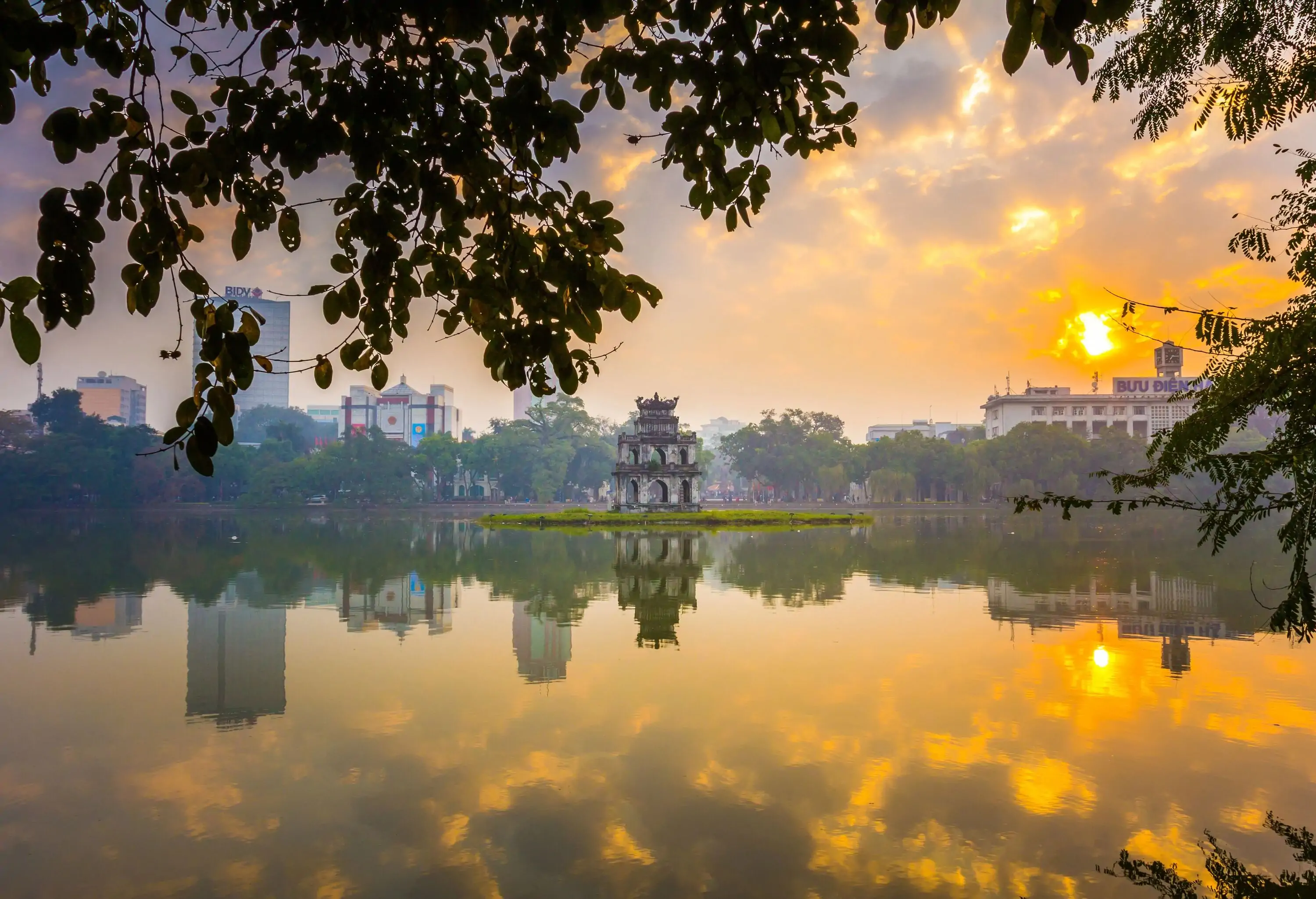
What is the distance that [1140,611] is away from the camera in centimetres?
1451

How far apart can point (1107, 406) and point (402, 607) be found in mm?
103946

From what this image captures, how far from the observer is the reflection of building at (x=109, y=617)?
503 inches

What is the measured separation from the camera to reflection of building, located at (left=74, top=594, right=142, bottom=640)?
12.8 m

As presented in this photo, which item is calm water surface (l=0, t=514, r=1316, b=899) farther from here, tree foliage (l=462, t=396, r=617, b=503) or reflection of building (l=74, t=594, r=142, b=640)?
tree foliage (l=462, t=396, r=617, b=503)

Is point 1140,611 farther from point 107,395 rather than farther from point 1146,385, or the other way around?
point 107,395

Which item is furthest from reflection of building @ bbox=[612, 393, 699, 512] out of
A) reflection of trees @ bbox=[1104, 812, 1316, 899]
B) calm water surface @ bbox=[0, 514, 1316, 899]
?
reflection of trees @ bbox=[1104, 812, 1316, 899]

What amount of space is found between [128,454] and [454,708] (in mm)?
72622

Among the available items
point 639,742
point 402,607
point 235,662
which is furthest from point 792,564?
point 639,742

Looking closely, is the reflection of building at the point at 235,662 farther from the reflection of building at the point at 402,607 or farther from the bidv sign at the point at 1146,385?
the bidv sign at the point at 1146,385

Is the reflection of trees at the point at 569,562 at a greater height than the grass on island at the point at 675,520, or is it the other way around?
the grass on island at the point at 675,520

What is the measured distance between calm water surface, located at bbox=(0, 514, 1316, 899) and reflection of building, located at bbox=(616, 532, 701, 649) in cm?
16

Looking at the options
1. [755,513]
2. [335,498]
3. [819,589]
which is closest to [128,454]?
[335,498]

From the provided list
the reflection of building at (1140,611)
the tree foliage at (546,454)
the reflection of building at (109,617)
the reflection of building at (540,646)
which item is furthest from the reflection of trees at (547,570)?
the tree foliage at (546,454)

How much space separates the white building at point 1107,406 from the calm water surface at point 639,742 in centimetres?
9265
